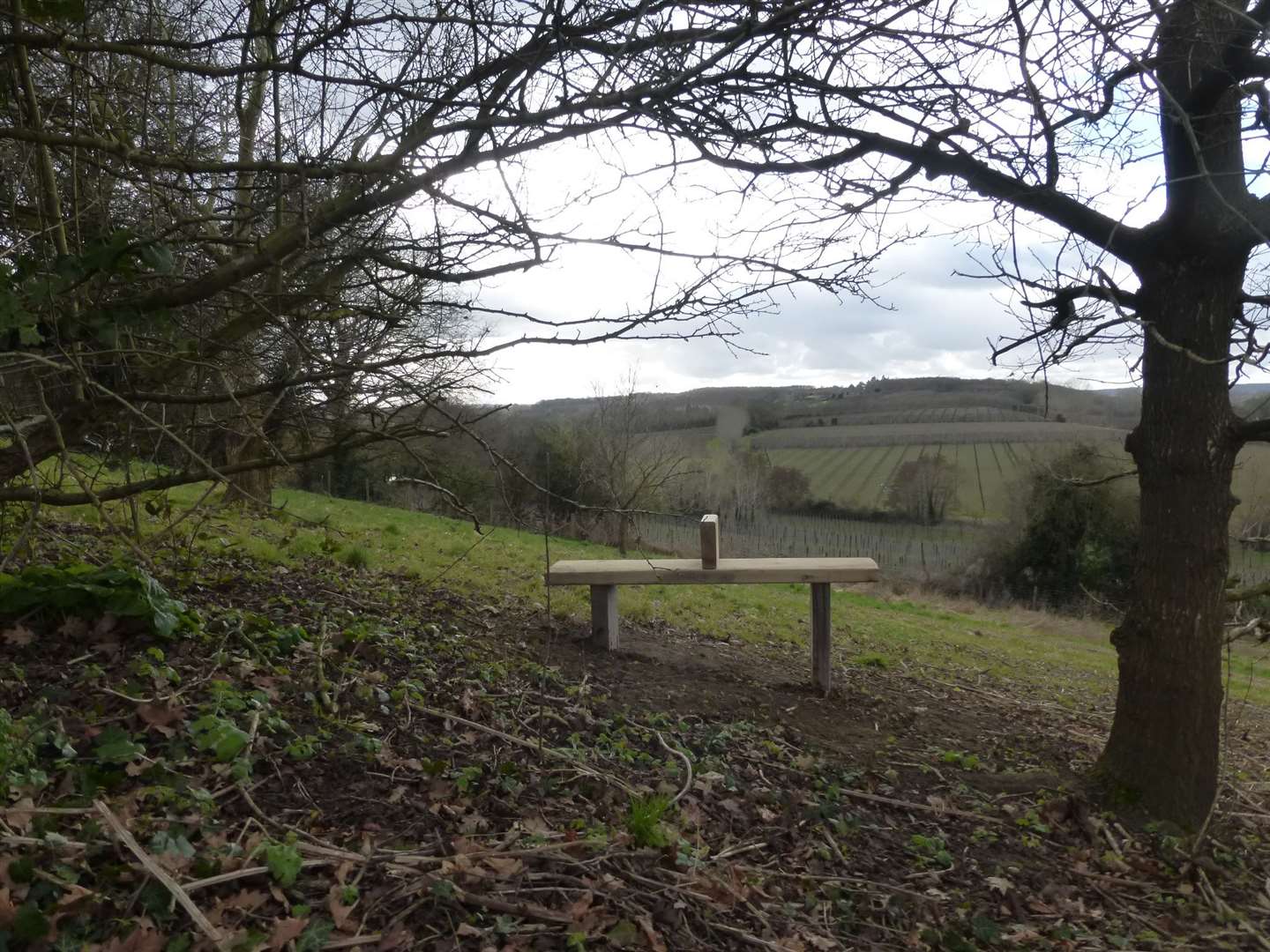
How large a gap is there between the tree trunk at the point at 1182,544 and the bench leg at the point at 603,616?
308 cm

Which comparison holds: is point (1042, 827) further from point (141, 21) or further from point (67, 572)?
point (141, 21)

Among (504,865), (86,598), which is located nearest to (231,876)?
(504,865)

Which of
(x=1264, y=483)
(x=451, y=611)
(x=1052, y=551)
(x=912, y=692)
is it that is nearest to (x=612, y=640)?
(x=451, y=611)

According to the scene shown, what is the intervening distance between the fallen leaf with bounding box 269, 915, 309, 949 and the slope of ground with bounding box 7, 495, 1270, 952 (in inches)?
0.6

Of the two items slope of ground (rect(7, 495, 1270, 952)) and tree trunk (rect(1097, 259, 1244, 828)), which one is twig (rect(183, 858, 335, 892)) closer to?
slope of ground (rect(7, 495, 1270, 952))

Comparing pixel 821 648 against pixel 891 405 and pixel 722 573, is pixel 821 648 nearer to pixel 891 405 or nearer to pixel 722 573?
pixel 722 573

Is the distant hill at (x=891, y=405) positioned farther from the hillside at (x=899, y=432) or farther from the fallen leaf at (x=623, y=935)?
the fallen leaf at (x=623, y=935)

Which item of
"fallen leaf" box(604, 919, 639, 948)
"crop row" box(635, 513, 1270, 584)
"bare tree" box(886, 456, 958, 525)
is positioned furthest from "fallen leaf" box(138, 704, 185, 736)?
"bare tree" box(886, 456, 958, 525)

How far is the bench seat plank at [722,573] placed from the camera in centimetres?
567

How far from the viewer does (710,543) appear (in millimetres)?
5625

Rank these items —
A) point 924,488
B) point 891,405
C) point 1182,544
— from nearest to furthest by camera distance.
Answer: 1. point 1182,544
2. point 891,405
3. point 924,488

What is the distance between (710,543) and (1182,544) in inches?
99.7

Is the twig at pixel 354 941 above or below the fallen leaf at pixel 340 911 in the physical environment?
below

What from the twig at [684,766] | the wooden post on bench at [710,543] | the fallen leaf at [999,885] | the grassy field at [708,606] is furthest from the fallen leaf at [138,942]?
the wooden post on bench at [710,543]
